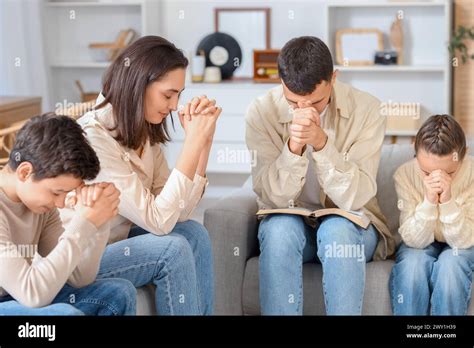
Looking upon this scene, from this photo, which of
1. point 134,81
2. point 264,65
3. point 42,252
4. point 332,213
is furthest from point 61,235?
point 264,65

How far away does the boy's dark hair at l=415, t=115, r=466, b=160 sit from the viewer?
7.25ft

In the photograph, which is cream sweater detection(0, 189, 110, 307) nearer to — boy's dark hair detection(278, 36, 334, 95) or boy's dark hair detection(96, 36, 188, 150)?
boy's dark hair detection(96, 36, 188, 150)

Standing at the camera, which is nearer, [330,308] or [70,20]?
[330,308]

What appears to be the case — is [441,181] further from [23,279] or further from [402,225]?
[23,279]

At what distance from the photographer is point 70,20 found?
16.3ft

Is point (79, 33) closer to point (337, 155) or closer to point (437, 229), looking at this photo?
point (337, 155)

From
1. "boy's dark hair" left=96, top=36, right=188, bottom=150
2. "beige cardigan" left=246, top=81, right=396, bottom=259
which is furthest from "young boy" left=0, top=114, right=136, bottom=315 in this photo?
"beige cardigan" left=246, top=81, right=396, bottom=259

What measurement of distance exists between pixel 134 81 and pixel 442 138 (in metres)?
0.80

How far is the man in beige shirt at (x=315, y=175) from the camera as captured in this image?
2160 mm

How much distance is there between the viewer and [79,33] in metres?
4.98
